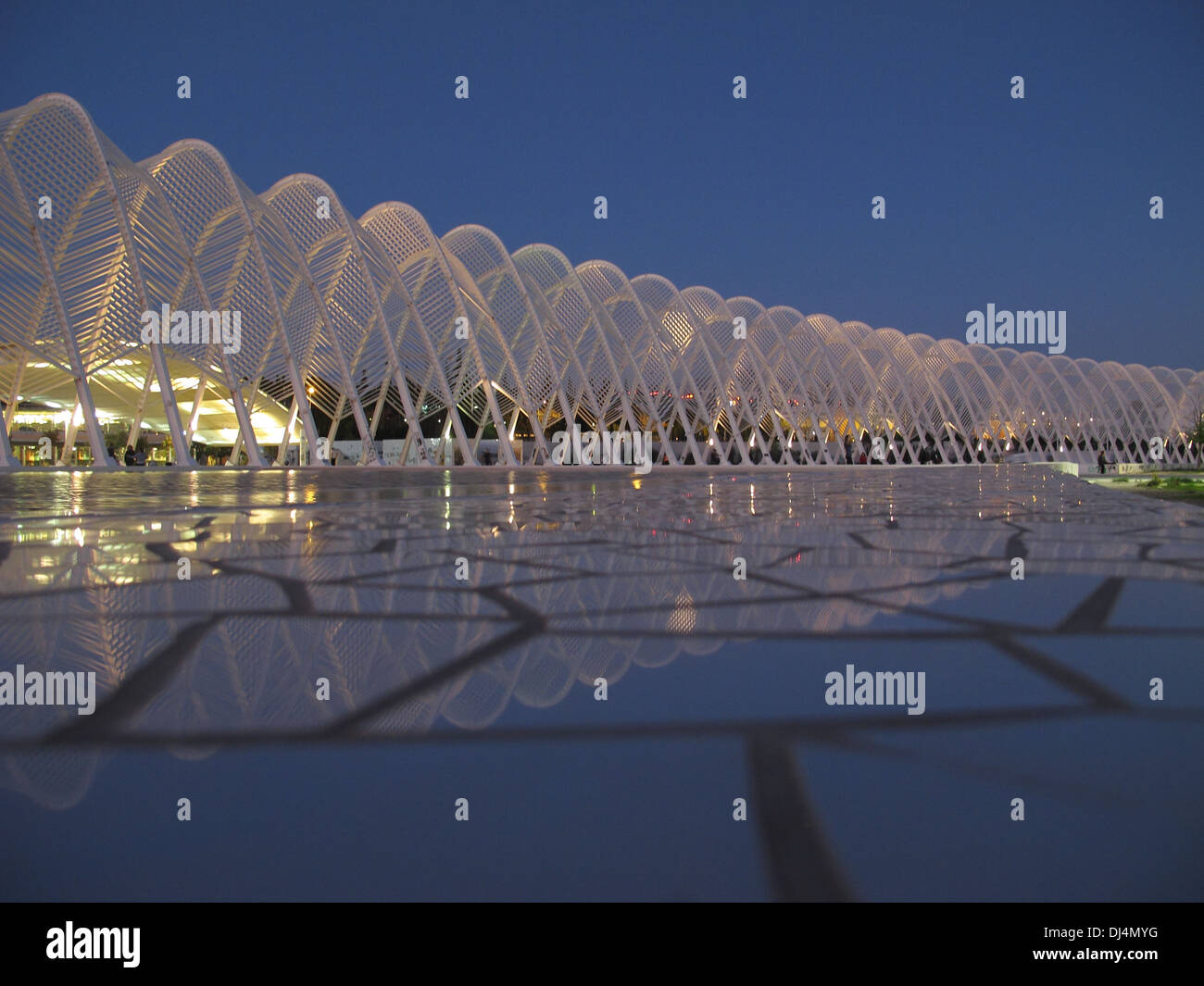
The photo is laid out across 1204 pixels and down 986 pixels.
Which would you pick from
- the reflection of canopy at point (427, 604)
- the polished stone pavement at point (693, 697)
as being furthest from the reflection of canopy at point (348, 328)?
the polished stone pavement at point (693, 697)

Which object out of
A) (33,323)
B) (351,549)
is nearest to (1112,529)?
(351,549)

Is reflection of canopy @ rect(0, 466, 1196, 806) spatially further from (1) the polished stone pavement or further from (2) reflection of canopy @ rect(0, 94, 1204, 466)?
(2) reflection of canopy @ rect(0, 94, 1204, 466)

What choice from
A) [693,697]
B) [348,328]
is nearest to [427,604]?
[693,697]

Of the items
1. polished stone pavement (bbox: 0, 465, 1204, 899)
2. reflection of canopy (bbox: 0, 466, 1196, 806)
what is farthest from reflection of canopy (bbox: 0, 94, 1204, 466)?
polished stone pavement (bbox: 0, 465, 1204, 899)

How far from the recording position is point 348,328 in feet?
148

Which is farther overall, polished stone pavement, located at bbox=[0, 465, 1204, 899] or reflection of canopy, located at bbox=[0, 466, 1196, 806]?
reflection of canopy, located at bbox=[0, 466, 1196, 806]

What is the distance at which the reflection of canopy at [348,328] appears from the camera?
1054 inches

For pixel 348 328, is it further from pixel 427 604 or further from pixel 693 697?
pixel 693 697

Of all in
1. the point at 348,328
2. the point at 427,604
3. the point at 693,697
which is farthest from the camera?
the point at 348,328

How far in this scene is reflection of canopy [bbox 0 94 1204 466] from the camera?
26.8 metres

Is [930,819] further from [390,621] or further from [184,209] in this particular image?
[184,209]

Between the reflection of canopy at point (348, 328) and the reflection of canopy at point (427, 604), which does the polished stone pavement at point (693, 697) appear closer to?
the reflection of canopy at point (427, 604)
